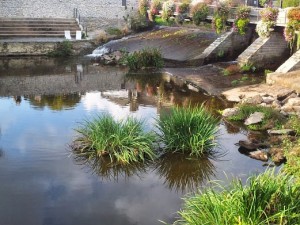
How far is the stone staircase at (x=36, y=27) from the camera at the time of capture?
99.7ft

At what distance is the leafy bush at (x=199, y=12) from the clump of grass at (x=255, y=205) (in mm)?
20344

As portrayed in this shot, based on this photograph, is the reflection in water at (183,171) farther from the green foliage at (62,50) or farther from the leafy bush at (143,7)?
the leafy bush at (143,7)

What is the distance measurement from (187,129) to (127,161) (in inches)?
66.6

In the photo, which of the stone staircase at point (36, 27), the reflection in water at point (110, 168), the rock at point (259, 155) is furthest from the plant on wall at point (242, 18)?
the reflection in water at point (110, 168)

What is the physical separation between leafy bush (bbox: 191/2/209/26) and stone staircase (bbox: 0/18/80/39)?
8968 millimetres

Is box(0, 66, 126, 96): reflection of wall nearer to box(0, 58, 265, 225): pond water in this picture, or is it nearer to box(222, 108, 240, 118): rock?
box(0, 58, 265, 225): pond water

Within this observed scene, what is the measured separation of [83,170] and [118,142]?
3.37ft

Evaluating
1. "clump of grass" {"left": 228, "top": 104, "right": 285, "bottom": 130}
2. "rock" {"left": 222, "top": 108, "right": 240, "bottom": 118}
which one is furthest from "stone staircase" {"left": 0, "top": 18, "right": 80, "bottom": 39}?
"clump of grass" {"left": 228, "top": 104, "right": 285, "bottom": 130}

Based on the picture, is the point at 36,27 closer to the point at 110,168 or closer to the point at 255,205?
the point at 110,168

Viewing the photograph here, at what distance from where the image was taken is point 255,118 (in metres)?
13.3

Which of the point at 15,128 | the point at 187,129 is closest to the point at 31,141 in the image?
the point at 15,128

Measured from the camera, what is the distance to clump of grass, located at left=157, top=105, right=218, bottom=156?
10.8 metres

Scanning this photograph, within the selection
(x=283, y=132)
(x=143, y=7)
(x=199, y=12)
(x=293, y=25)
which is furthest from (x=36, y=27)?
(x=283, y=132)

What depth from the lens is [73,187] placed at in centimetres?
930
